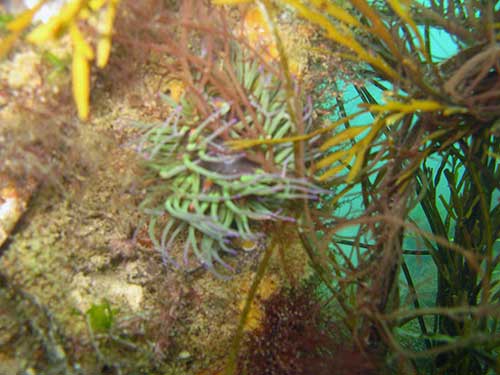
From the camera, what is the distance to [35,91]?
201 cm

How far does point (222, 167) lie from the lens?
7.28 ft

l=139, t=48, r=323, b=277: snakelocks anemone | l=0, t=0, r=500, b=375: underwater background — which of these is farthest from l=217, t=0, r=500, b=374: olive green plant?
l=139, t=48, r=323, b=277: snakelocks anemone

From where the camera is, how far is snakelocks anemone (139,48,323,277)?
2131mm

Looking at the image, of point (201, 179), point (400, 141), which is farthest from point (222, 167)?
point (400, 141)

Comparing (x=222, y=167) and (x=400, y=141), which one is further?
(x=400, y=141)

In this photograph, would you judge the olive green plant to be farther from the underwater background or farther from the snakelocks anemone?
the snakelocks anemone

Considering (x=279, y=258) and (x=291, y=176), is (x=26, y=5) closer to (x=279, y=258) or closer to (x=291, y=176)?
(x=291, y=176)

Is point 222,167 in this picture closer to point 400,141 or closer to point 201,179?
point 201,179

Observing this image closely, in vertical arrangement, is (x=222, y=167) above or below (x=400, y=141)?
below

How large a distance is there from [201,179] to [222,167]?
0.52 ft

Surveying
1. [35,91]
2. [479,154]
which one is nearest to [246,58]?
[35,91]

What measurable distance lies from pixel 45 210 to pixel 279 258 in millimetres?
1716

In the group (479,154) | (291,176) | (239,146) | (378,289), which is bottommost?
(378,289)

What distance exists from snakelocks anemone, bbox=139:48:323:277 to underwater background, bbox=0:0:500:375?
1 centimetres
